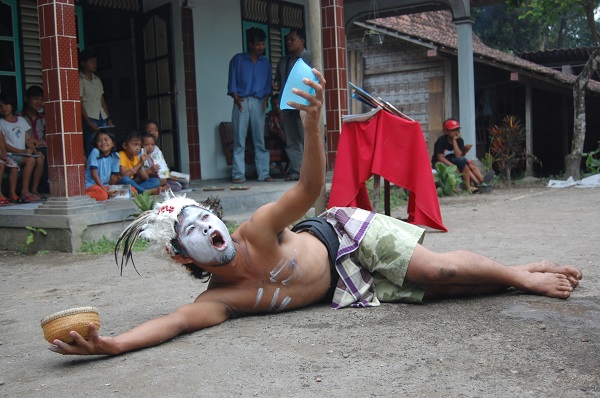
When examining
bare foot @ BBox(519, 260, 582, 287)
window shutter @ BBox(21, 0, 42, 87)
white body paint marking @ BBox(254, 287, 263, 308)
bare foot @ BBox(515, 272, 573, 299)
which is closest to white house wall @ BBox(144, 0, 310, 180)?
window shutter @ BBox(21, 0, 42, 87)

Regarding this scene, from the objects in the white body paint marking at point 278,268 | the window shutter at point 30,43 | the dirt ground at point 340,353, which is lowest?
the dirt ground at point 340,353

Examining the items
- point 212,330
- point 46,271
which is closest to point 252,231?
point 212,330

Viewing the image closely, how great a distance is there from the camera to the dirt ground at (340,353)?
269 centimetres

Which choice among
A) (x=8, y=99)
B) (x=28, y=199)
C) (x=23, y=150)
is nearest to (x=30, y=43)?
(x=8, y=99)

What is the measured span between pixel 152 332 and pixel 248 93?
7.16m

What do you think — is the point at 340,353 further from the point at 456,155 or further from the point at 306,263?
the point at 456,155

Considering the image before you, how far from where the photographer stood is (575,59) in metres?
19.6

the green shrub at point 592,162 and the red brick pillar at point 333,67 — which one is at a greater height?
the red brick pillar at point 333,67

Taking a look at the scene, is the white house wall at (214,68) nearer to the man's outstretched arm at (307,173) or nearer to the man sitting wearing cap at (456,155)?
the man sitting wearing cap at (456,155)

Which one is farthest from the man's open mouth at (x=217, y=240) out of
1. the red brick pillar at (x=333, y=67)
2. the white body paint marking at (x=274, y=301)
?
the red brick pillar at (x=333, y=67)

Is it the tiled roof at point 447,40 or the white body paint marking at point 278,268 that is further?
the tiled roof at point 447,40

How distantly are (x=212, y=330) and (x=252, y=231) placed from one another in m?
0.53

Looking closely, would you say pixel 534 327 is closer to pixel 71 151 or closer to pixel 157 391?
pixel 157 391

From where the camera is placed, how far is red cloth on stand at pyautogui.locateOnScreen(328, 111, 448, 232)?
6.73m
